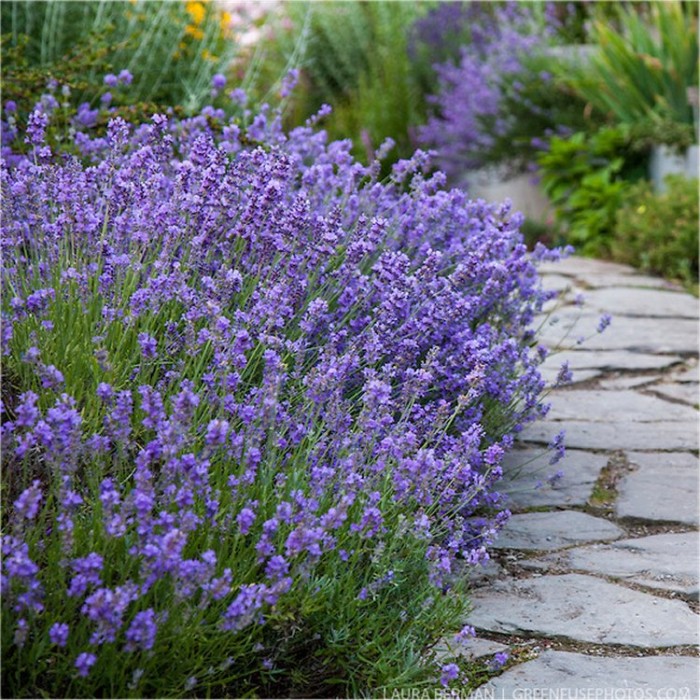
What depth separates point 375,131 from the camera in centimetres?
919

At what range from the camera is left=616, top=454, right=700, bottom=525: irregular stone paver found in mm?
3326

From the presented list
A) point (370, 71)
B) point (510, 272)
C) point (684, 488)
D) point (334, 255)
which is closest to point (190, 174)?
point (334, 255)

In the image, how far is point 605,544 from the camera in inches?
122

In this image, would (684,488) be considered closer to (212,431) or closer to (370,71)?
(212,431)

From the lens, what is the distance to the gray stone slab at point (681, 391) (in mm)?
4531

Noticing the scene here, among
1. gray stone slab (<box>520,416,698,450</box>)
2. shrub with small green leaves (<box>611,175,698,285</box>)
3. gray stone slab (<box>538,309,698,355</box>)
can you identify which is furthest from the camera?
shrub with small green leaves (<box>611,175,698,285</box>)

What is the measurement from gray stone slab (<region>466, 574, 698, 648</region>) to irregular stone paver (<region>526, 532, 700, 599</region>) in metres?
0.07

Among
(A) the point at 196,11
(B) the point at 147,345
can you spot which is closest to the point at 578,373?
(B) the point at 147,345

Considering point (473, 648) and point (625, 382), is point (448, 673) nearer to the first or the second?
point (473, 648)

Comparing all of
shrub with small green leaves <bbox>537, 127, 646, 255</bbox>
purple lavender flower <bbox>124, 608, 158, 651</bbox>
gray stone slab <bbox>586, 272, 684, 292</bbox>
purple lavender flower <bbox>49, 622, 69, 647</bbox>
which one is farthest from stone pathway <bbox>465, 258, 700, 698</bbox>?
shrub with small green leaves <bbox>537, 127, 646, 255</bbox>

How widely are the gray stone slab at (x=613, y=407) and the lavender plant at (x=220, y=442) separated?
119 cm

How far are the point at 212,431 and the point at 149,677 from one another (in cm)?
44

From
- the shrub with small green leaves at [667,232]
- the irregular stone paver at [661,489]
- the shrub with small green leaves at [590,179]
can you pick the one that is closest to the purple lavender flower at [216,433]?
the irregular stone paver at [661,489]

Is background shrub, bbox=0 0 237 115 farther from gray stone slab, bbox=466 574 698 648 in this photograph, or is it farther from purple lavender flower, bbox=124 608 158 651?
purple lavender flower, bbox=124 608 158 651
